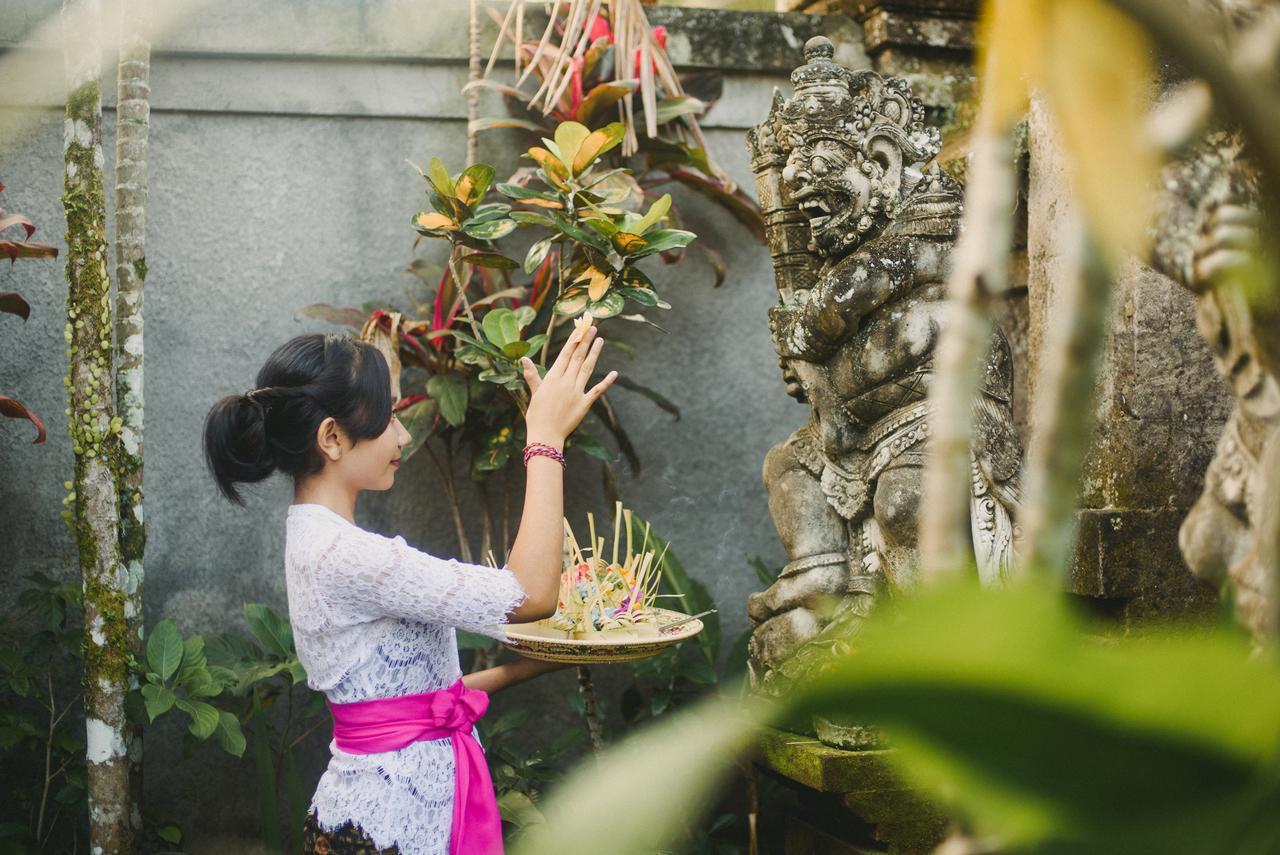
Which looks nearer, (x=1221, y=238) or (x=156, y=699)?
(x=1221, y=238)

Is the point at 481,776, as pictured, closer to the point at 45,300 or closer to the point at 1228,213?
the point at 1228,213

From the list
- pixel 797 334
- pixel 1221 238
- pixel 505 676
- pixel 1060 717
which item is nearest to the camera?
pixel 1060 717

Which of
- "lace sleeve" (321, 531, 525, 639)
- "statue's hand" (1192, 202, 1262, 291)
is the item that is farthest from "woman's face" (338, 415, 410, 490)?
"statue's hand" (1192, 202, 1262, 291)

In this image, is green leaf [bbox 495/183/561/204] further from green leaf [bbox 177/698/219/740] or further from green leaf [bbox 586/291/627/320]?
green leaf [bbox 177/698/219/740]

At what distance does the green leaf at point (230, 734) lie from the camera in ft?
8.57

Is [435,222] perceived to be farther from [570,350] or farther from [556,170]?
[570,350]

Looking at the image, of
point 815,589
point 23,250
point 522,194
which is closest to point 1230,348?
point 815,589

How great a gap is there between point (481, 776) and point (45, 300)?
2.08m

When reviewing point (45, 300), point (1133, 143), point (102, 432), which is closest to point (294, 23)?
point (45, 300)

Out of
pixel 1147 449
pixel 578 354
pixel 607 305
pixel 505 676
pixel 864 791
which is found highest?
pixel 607 305

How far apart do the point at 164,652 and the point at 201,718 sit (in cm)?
18

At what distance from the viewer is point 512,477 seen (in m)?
3.49

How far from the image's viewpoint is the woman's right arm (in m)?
1.89

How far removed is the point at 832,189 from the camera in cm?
243
